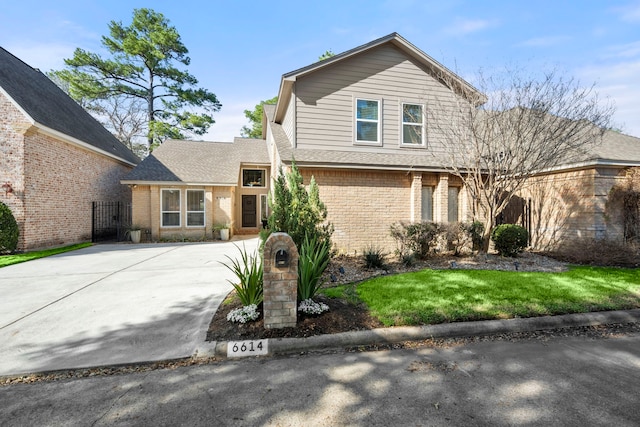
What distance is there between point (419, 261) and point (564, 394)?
5458 millimetres

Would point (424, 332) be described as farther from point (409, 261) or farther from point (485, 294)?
point (409, 261)

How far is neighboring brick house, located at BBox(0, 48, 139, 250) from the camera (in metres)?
10.1

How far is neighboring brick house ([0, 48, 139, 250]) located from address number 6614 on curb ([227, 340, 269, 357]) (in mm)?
11728

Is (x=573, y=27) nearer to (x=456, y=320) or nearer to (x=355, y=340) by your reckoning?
(x=456, y=320)

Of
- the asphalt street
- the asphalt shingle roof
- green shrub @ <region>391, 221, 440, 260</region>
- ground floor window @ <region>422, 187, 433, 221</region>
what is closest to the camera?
the asphalt street

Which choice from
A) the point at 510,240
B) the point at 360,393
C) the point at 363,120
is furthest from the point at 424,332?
the point at 363,120

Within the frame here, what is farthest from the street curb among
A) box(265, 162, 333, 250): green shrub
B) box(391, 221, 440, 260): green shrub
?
box(391, 221, 440, 260): green shrub

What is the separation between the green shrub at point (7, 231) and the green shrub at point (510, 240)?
52.7 ft

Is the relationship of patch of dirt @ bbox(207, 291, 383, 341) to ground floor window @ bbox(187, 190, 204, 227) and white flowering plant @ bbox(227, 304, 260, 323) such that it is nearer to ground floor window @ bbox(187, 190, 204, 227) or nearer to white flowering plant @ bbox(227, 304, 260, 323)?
white flowering plant @ bbox(227, 304, 260, 323)

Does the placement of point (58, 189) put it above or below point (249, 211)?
above

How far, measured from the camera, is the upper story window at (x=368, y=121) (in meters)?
10.1

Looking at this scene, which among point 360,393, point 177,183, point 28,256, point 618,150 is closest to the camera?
point 360,393

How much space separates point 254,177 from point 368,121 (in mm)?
10252

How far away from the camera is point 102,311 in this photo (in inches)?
186
